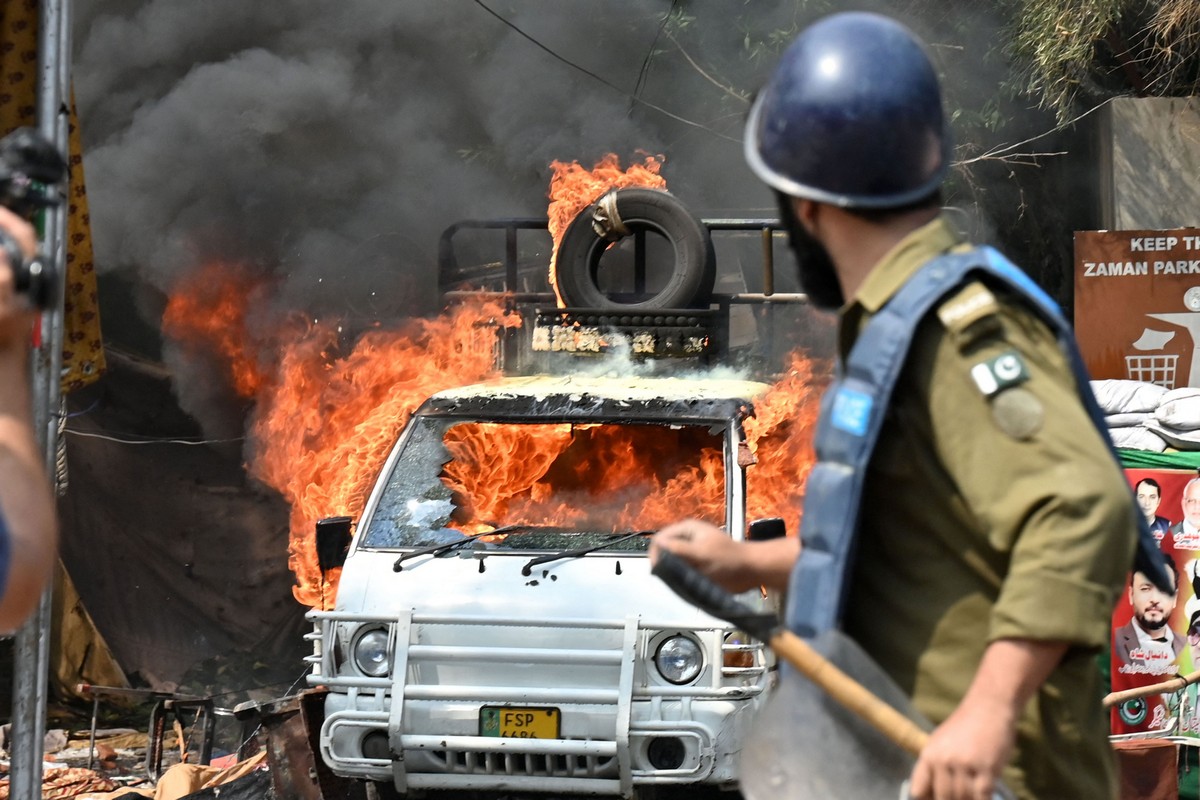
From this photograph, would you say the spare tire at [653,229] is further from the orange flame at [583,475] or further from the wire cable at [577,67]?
the wire cable at [577,67]

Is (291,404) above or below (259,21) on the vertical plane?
below

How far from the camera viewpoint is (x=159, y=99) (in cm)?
1270

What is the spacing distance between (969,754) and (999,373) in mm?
507

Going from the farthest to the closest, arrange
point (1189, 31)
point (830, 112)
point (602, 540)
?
1. point (1189, 31)
2. point (602, 540)
3. point (830, 112)

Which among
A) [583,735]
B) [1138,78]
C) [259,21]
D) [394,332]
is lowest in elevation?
[583,735]

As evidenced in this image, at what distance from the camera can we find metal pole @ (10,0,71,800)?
4164mm

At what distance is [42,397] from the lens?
13.9ft

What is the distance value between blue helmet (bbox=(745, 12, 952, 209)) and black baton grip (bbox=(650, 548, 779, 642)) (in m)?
0.60

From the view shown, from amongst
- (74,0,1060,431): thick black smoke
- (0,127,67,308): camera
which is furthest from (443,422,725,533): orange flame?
(74,0,1060,431): thick black smoke

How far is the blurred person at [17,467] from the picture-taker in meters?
1.81

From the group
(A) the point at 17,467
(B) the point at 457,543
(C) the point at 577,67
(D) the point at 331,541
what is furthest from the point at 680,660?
(C) the point at 577,67

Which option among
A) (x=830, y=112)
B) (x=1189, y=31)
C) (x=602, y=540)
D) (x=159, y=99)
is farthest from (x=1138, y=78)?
(x=830, y=112)

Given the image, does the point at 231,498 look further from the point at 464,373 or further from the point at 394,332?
the point at 464,373

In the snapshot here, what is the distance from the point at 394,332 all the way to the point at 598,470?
121 inches
